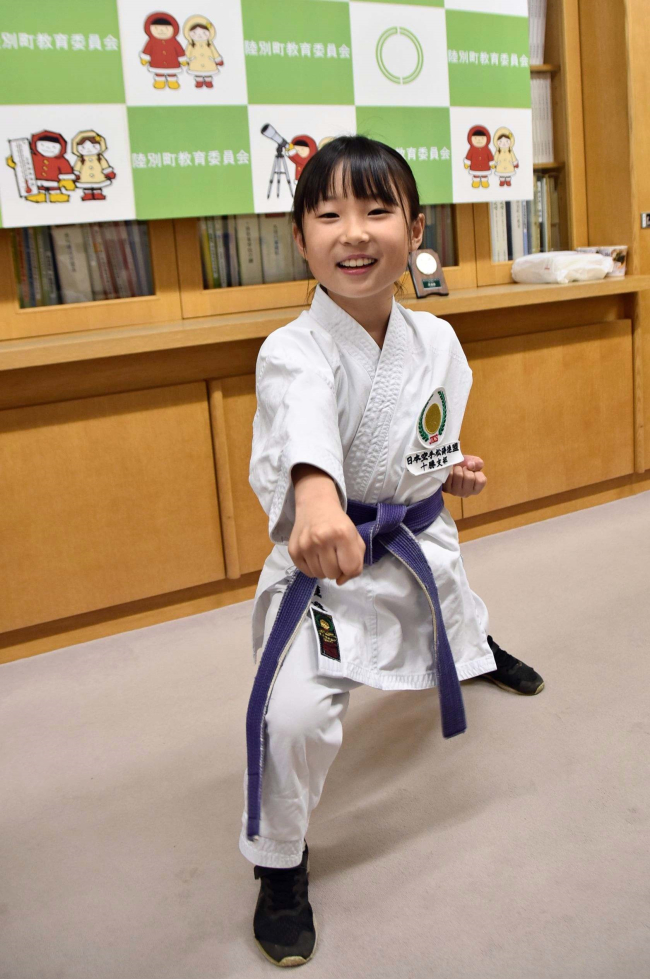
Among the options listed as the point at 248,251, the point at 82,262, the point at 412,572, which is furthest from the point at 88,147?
the point at 412,572

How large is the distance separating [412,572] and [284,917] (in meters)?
0.50

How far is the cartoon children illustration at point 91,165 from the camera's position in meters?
2.08

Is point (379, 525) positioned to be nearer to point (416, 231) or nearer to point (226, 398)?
point (416, 231)

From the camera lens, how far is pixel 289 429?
108cm

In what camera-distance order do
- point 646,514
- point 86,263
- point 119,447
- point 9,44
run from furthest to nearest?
point 646,514
point 86,263
point 119,447
point 9,44

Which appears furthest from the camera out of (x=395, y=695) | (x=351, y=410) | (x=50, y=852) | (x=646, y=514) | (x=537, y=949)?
(x=646, y=514)

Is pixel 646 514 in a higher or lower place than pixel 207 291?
lower

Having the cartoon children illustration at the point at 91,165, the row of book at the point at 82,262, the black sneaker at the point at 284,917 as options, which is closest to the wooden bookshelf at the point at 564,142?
the row of book at the point at 82,262

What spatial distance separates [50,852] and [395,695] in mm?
735

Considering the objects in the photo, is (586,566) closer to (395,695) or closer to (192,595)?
(395,695)

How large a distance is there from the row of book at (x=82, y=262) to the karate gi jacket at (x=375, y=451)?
1158 millimetres

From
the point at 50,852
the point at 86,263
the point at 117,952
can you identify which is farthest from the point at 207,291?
the point at 117,952

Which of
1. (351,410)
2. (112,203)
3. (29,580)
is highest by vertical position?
(112,203)

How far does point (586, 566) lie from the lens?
238cm
